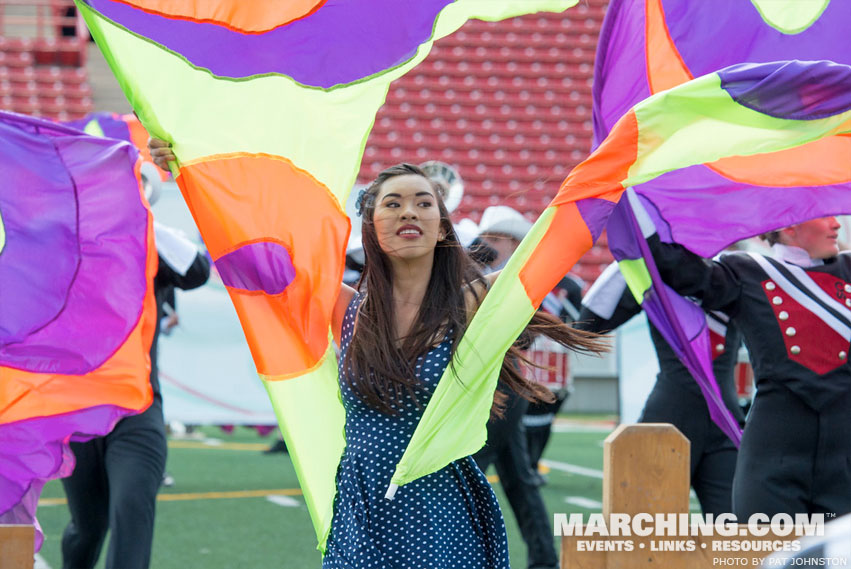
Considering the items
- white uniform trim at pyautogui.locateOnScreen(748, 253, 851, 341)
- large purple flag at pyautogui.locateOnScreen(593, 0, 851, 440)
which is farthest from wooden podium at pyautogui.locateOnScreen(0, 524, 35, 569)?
white uniform trim at pyautogui.locateOnScreen(748, 253, 851, 341)

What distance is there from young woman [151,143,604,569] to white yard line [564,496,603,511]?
453cm

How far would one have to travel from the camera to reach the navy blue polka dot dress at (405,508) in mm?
2568

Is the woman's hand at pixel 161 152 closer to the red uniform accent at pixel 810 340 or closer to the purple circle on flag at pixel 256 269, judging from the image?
the purple circle on flag at pixel 256 269

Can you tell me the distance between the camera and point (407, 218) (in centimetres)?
273

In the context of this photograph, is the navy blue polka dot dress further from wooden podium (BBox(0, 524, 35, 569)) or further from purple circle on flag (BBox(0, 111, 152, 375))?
purple circle on flag (BBox(0, 111, 152, 375))

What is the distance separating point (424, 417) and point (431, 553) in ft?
1.04

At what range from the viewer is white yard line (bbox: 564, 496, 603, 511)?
7156 millimetres

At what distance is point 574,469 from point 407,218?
6620mm

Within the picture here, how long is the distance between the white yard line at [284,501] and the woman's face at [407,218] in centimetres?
452

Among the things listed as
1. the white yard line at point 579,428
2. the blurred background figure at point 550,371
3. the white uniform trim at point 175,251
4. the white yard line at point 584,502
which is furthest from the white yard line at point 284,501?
the white yard line at point 579,428

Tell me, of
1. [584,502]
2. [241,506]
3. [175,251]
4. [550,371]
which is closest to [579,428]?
[584,502]

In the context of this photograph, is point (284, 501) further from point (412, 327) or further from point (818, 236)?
point (412, 327)

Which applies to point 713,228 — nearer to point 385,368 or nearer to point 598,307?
point 598,307

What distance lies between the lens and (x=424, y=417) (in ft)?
8.14
